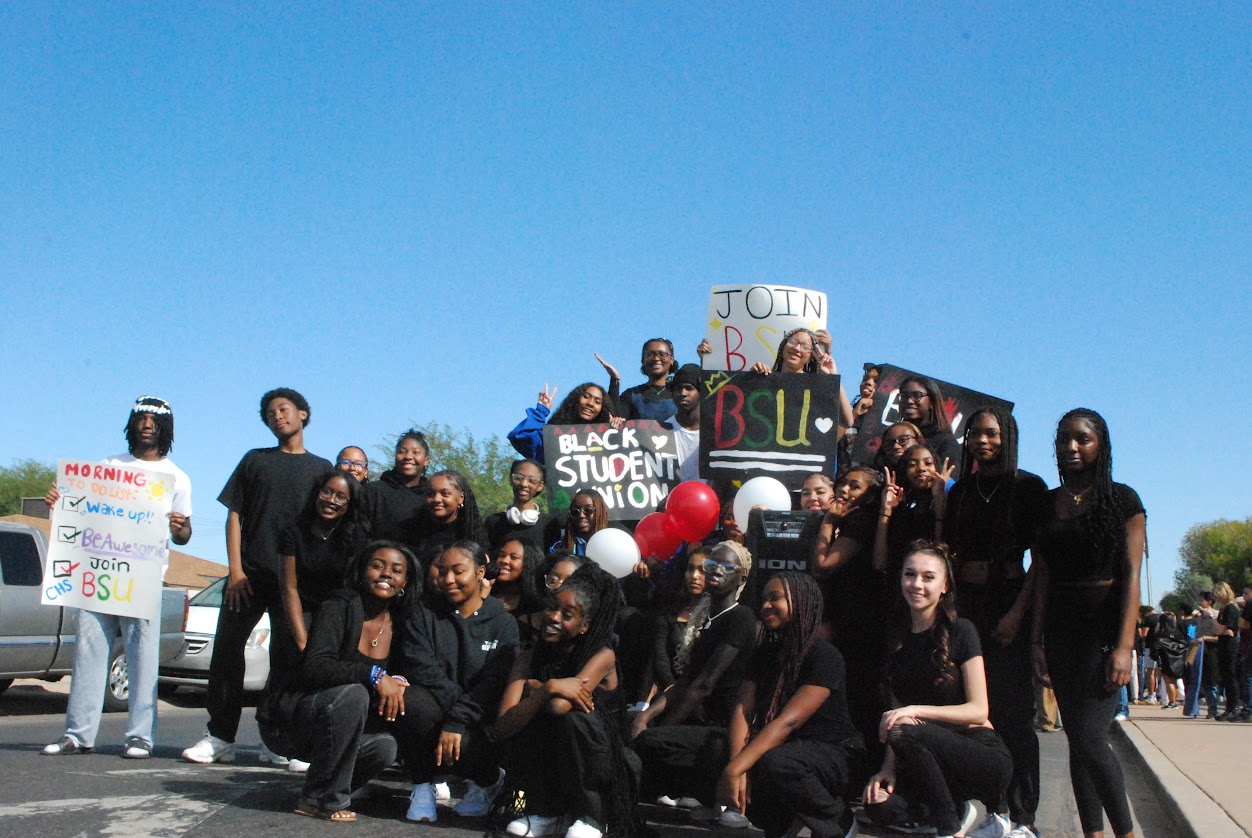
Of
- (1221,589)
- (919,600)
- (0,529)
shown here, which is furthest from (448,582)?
(1221,589)

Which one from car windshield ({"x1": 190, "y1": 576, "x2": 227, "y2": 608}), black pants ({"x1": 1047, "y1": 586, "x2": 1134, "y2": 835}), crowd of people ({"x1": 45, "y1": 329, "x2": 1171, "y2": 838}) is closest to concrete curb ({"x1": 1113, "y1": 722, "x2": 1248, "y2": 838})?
crowd of people ({"x1": 45, "y1": 329, "x2": 1171, "y2": 838})

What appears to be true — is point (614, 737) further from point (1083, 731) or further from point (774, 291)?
point (774, 291)

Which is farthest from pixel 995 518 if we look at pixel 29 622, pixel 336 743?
pixel 29 622

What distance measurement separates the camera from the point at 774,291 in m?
10.9

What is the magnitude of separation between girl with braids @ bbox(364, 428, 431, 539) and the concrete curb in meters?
4.41

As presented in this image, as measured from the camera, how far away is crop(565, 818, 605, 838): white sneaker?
17.2ft

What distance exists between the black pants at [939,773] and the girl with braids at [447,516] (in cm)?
273

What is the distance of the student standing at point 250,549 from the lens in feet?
23.3

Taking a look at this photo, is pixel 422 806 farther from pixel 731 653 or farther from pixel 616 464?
pixel 616 464

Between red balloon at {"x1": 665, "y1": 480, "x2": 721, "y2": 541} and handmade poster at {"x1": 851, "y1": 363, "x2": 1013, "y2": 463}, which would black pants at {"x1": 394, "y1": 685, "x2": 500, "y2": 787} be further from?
handmade poster at {"x1": 851, "y1": 363, "x2": 1013, "y2": 463}

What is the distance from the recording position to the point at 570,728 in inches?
214

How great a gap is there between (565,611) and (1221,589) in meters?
14.9

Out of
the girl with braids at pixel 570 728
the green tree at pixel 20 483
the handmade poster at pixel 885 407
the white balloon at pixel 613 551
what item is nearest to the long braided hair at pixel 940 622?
the girl with braids at pixel 570 728

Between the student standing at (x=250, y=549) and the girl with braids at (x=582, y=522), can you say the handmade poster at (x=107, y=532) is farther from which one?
the girl with braids at (x=582, y=522)
